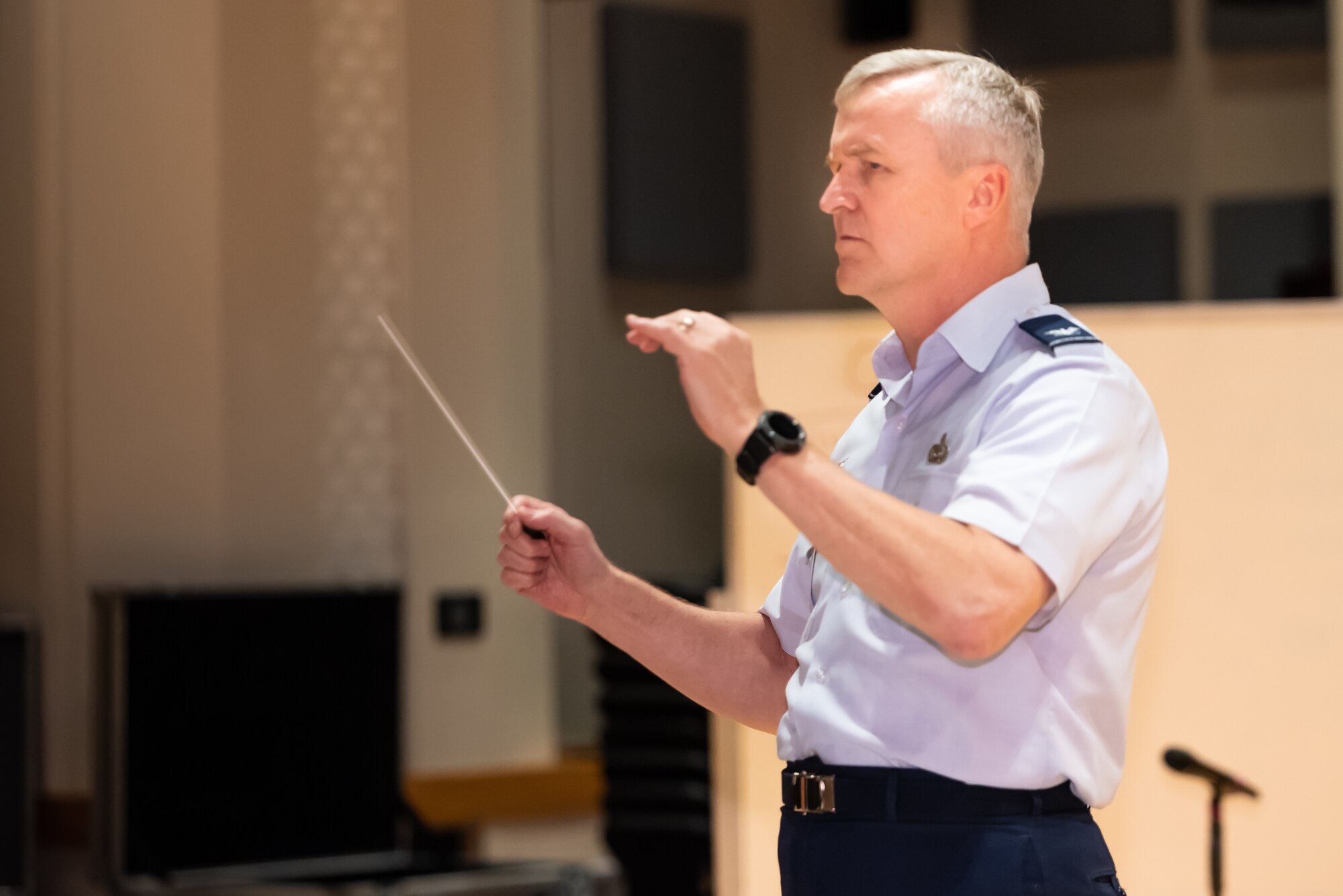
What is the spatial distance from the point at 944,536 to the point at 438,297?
3189mm

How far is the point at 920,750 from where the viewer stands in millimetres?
1217

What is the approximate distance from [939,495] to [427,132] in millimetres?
3129

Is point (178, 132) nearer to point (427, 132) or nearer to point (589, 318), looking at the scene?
point (427, 132)

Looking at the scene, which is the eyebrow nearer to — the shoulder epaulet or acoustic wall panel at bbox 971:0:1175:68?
the shoulder epaulet

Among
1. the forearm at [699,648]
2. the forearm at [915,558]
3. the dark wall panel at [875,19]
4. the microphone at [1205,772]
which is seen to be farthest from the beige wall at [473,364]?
the forearm at [915,558]

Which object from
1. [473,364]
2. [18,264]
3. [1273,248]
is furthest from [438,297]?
[1273,248]

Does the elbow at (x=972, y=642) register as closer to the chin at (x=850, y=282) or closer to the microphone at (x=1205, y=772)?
the chin at (x=850, y=282)

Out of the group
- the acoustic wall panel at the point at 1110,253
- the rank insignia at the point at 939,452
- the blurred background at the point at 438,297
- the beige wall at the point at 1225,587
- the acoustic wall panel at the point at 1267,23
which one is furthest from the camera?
the acoustic wall panel at the point at 1110,253

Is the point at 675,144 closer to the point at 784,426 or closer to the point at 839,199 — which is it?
the point at 839,199

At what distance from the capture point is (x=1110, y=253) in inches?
183

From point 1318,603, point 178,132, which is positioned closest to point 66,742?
point 178,132

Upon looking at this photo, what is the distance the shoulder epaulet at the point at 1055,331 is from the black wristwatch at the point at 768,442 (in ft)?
0.92

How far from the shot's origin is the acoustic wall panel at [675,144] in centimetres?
447

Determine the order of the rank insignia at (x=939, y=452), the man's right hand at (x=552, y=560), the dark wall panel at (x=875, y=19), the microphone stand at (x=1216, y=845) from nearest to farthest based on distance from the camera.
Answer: the rank insignia at (x=939, y=452), the man's right hand at (x=552, y=560), the microphone stand at (x=1216, y=845), the dark wall panel at (x=875, y=19)
